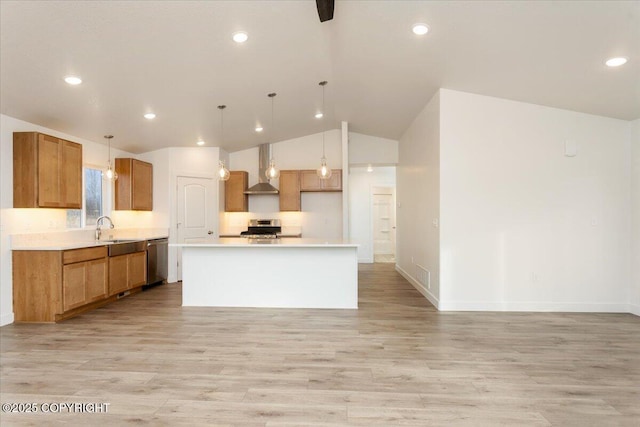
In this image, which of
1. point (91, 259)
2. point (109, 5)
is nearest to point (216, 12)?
point (109, 5)

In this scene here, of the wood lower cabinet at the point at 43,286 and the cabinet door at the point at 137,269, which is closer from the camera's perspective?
the wood lower cabinet at the point at 43,286

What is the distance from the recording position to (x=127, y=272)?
5418 millimetres

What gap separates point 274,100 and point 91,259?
3.44 m

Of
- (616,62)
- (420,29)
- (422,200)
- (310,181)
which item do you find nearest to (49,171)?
(310,181)

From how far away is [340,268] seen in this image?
4.72 metres

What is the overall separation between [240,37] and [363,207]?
6.66 m

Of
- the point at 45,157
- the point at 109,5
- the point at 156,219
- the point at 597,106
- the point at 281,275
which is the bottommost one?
the point at 281,275

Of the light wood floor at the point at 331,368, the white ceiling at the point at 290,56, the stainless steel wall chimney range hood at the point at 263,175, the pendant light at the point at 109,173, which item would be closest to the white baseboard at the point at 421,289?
the light wood floor at the point at 331,368

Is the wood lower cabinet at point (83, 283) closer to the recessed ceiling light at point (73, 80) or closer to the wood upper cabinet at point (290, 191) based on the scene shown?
the recessed ceiling light at point (73, 80)

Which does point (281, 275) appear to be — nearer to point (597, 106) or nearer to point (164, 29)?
point (164, 29)

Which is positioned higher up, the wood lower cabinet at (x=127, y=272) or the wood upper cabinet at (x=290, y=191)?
the wood upper cabinet at (x=290, y=191)

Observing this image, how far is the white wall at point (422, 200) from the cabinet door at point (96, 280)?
15.5 feet

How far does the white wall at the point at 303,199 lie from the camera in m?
7.62

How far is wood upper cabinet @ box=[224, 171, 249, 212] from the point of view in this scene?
7.37 meters
